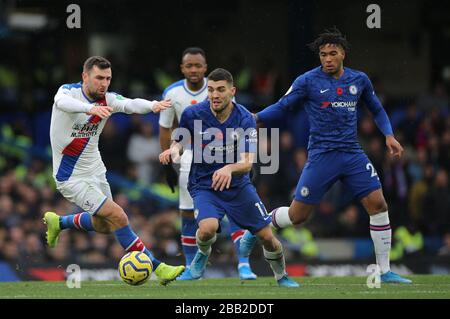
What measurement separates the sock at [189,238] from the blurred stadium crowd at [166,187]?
3970 millimetres

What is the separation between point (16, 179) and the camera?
65.4 feet

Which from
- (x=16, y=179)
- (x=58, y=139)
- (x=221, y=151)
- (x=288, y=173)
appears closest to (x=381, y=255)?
(x=221, y=151)

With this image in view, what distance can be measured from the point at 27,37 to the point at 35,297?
11576mm

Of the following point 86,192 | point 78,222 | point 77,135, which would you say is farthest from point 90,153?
point 78,222

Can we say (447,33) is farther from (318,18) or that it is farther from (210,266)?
(210,266)

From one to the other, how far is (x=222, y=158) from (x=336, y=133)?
4.04 feet

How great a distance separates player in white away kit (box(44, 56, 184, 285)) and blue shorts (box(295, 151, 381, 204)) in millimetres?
1578

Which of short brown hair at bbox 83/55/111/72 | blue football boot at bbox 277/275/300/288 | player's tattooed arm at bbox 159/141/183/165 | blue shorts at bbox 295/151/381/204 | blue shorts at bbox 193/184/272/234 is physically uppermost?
short brown hair at bbox 83/55/111/72

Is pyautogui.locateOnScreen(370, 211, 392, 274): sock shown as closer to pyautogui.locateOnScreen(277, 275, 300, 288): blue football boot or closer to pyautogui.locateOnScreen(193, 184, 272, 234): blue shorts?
pyautogui.locateOnScreen(277, 275, 300, 288): blue football boot

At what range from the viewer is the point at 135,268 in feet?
38.8

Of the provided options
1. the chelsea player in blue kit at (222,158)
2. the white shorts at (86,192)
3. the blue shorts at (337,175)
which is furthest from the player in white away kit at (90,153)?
the blue shorts at (337,175)

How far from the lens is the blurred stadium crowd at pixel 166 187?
18906 mm

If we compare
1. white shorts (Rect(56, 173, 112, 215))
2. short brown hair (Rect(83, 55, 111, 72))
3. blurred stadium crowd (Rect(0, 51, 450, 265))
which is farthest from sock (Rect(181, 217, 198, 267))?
blurred stadium crowd (Rect(0, 51, 450, 265))

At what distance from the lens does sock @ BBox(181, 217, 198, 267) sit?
14102 millimetres
